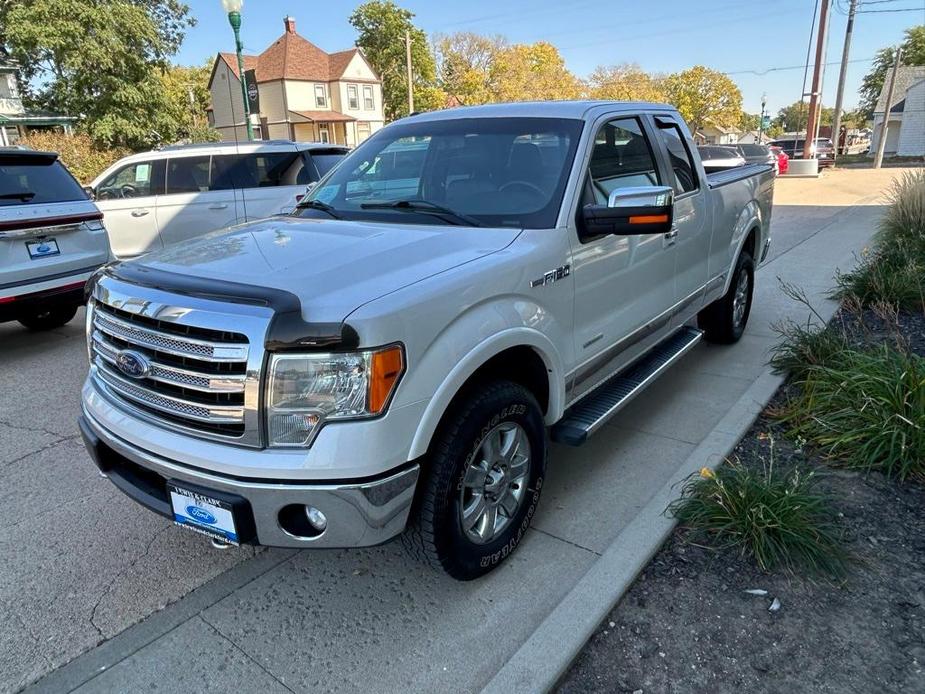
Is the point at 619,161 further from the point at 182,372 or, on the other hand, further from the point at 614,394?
the point at 182,372

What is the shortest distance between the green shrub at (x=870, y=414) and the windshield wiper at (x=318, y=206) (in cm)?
293

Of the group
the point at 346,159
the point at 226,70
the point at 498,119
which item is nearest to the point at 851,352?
the point at 498,119

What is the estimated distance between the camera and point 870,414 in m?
3.54

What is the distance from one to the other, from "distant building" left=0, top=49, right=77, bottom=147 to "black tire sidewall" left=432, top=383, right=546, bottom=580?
32.7 m

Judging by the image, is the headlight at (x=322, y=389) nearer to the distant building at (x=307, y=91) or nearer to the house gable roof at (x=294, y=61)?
the distant building at (x=307, y=91)

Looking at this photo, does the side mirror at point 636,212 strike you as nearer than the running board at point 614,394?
Yes

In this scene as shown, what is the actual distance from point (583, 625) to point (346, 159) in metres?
2.91

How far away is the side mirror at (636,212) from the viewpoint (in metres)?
2.91

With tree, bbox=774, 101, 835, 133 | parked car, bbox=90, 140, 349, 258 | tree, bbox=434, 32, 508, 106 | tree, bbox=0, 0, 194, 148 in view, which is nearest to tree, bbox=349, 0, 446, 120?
tree, bbox=434, 32, 508, 106

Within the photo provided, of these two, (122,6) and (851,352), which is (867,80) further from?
(851,352)

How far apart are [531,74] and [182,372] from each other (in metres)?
58.7

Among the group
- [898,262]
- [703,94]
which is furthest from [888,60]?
[898,262]

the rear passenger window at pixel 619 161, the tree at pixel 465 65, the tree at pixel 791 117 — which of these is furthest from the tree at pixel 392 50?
the tree at pixel 791 117

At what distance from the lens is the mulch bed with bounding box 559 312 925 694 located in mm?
2221
